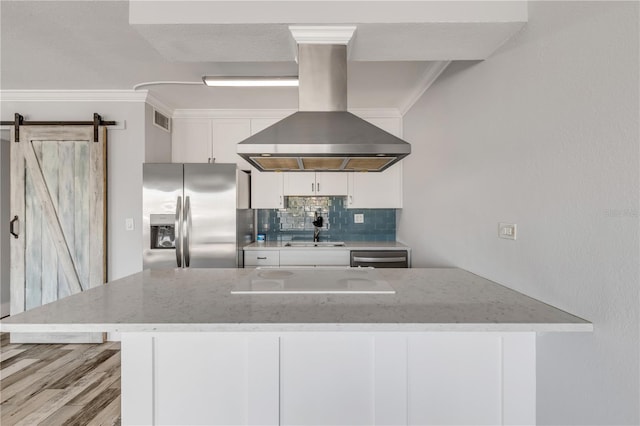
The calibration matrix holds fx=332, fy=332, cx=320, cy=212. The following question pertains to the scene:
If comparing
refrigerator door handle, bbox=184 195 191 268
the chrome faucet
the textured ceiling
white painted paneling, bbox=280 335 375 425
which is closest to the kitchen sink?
the chrome faucet

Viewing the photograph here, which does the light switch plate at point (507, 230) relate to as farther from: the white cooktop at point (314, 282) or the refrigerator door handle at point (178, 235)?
the refrigerator door handle at point (178, 235)

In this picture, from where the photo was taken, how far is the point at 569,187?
49.3 inches

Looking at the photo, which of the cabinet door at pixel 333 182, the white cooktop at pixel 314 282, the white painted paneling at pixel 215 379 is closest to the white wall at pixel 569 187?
the white cooktop at pixel 314 282

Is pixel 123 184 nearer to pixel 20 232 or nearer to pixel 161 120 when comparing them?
pixel 161 120

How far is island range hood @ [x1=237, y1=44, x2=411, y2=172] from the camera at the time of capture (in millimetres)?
1562

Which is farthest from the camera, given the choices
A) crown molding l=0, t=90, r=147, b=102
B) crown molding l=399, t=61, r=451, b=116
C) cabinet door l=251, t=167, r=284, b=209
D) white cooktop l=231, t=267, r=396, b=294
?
cabinet door l=251, t=167, r=284, b=209

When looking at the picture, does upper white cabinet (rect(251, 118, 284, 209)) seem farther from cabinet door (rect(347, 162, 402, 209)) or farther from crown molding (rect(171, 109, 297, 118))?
cabinet door (rect(347, 162, 402, 209))

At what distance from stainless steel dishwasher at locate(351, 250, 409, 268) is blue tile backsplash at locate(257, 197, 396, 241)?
2.28ft

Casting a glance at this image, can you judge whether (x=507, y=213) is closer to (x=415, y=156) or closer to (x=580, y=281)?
(x=580, y=281)

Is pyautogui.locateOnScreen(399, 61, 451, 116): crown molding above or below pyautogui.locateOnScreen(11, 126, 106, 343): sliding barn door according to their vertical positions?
above

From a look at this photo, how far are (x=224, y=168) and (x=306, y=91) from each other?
1.72m

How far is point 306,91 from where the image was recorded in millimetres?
1720

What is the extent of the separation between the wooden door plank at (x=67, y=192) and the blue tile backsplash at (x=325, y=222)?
191 centimetres

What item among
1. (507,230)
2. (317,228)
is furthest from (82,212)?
(507,230)
